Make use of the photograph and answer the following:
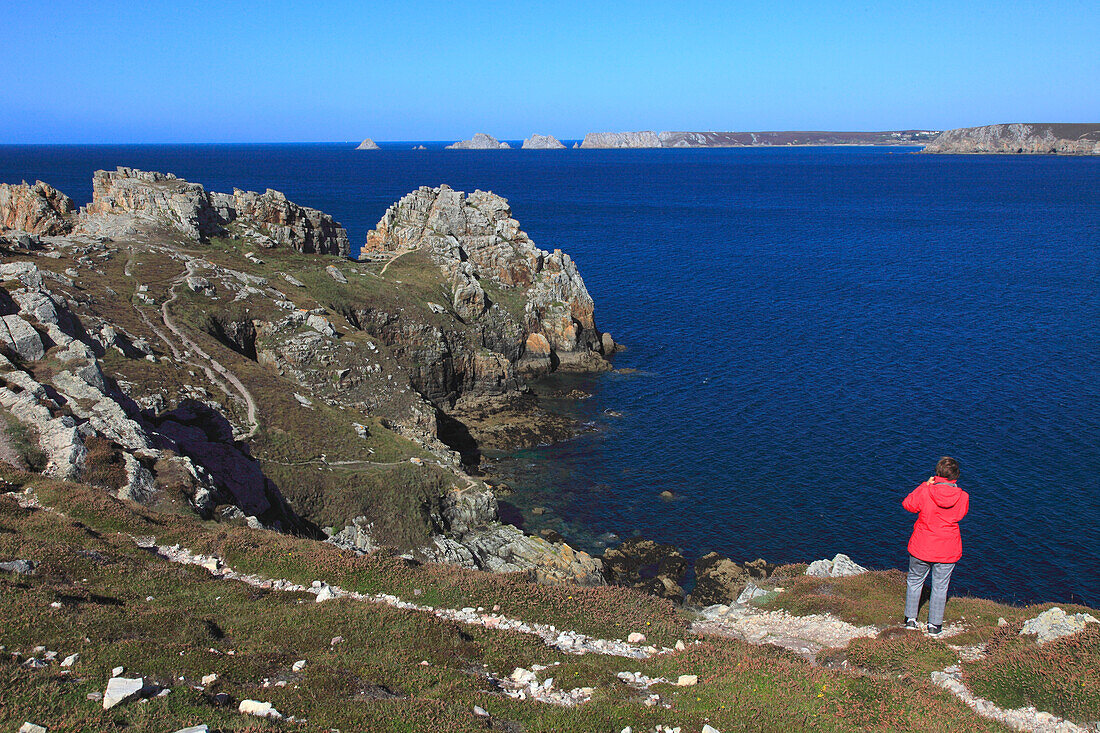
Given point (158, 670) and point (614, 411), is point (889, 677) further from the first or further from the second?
point (614, 411)

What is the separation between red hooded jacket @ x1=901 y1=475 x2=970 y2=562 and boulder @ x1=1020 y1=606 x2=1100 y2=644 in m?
2.46

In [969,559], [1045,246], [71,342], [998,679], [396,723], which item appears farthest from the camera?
[1045,246]

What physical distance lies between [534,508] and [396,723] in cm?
4317

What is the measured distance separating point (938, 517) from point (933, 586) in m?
2.37

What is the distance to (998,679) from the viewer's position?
56.3 ft

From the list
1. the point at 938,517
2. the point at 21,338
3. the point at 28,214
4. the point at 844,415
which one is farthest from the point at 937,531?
the point at 28,214

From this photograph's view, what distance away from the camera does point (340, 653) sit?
17.8 metres

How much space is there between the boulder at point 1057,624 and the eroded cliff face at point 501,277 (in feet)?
229

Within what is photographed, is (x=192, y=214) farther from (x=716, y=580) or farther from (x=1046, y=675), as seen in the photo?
(x=1046, y=675)

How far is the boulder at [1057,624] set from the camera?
17.9 m

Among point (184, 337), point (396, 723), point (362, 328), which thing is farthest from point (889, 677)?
point (362, 328)

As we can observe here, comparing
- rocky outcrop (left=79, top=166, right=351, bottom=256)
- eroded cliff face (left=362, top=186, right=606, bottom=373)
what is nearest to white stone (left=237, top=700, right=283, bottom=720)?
eroded cliff face (left=362, top=186, right=606, bottom=373)

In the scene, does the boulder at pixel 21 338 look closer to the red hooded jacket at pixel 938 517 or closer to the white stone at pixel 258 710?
the white stone at pixel 258 710

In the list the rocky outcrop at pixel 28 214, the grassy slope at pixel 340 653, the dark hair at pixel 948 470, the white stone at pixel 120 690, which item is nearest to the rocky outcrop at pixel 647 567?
the grassy slope at pixel 340 653
